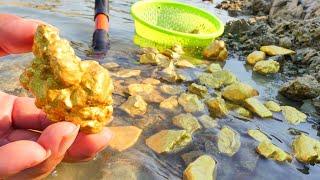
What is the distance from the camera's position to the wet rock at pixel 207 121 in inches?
128

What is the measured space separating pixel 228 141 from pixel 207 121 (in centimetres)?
32

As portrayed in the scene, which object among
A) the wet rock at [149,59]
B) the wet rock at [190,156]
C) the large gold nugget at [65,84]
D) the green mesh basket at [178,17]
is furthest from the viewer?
the green mesh basket at [178,17]

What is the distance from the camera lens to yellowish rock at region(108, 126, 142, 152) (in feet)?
9.30

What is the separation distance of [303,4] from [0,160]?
6.01m

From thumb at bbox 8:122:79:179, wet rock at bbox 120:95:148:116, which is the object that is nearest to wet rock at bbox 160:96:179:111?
wet rock at bbox 120:95:148:116

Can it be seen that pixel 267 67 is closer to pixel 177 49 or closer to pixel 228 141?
pixel 177 49

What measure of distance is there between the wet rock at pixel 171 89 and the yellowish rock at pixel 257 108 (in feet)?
2.05

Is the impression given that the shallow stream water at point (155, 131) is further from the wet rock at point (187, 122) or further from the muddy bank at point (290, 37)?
the muddy bank at point (290, 37)

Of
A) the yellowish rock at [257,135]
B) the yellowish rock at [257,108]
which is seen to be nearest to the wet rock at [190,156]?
the yellowish rock at [257,135]

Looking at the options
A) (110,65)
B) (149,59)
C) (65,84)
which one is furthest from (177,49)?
(65,84)

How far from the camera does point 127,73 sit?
412 centimetres

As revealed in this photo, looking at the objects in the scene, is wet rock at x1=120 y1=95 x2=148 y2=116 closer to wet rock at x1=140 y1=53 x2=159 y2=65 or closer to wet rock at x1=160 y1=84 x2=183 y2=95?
wet rock at x1=160 y1=84 x2=183 y2=95

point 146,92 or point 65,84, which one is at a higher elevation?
point 65,84

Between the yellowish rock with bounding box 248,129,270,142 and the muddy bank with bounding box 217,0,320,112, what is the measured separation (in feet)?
3.03
